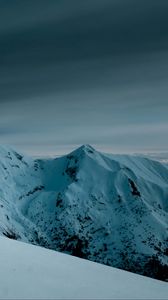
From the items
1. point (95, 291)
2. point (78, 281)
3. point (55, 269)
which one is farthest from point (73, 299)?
point (55, 269)

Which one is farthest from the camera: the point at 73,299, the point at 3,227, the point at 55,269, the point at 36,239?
the point at 36,239

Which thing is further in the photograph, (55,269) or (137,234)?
(137,234)

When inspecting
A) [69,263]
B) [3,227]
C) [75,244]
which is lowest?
[75,244]

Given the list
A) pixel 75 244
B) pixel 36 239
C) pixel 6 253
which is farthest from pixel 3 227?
pixel 6 253

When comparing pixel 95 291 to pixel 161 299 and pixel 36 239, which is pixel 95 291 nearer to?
pixel 161 299

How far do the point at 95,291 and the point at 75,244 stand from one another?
198 m

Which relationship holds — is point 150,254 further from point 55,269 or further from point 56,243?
point 55,269

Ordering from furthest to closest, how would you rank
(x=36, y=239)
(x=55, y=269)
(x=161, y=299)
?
(x=36, y=239), (x=55, y=269), (x=161, y=299)

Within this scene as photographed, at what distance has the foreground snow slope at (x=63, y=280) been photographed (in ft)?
22.4

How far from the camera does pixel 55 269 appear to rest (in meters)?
8.62

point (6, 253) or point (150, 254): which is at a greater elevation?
point (6, 253)

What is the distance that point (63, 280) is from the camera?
7.71 m

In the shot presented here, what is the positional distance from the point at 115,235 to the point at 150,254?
937 inches

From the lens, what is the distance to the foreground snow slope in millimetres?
6815
